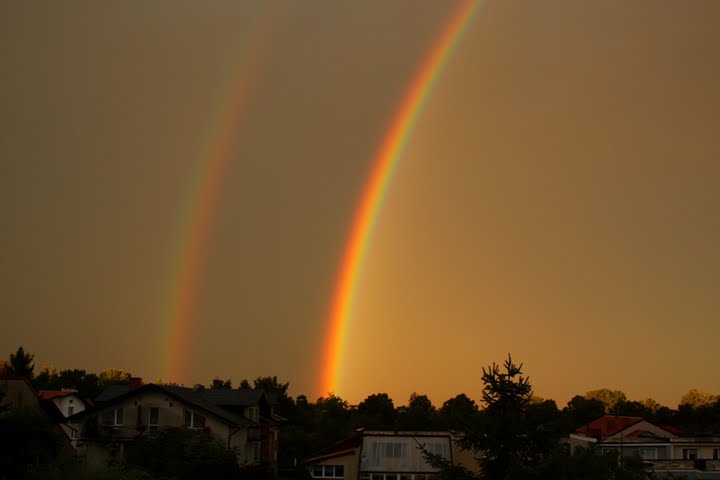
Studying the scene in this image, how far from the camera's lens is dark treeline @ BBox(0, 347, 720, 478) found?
67.2 ft

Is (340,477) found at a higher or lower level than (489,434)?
lower

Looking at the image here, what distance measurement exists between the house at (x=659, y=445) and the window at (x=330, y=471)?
647 inches

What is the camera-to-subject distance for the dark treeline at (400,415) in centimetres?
2048

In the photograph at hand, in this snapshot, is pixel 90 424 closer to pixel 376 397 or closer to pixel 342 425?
pixel 342 425

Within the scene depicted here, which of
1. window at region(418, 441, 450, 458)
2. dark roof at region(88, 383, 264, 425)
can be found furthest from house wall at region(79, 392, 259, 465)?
window at region(418, 441, 450, 458)

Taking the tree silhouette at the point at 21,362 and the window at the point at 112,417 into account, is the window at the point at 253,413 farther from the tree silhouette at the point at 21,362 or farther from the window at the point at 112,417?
the tree silhouette at the point at 21,362

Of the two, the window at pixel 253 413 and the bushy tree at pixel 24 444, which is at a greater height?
the window at pixel 253 413

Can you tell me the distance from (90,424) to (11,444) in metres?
21.3

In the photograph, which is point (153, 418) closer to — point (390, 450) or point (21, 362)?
point (390, 450)

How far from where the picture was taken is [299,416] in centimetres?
10475

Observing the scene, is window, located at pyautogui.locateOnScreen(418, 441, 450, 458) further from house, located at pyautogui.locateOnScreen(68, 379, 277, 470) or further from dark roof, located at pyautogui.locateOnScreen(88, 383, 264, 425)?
dark roof, located at pyautogui.locateOnScreen(88, 383, 264, 425)

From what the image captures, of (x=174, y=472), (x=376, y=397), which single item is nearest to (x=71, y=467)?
(x=174, y=472)

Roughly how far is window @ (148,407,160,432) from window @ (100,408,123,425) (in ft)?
6.72

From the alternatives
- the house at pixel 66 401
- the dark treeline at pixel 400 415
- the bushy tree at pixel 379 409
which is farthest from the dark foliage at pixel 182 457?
the bushy tree at pixel 379 409
